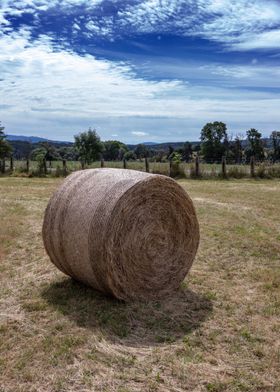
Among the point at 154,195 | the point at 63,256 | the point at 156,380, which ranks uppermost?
the point at 154,195

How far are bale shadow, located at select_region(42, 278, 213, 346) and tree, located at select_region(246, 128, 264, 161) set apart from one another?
48.4m

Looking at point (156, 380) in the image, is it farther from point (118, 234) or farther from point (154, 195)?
point (154, 195)

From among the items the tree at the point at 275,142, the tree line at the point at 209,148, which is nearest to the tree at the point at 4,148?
the tree line at the point at 209,148

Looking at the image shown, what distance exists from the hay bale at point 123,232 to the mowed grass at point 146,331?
30 cm

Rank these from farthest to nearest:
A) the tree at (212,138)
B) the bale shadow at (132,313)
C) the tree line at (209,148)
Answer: the tree at (212,138), the tree line at (209,148), the bale shadow at (132,313)

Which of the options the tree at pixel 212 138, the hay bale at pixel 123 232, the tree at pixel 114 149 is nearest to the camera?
the hay bale at pixel 123 232

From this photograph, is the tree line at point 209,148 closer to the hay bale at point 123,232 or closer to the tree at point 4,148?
the tree at point 4,148

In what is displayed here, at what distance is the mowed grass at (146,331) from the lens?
3980 mm

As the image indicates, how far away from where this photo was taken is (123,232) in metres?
5.71

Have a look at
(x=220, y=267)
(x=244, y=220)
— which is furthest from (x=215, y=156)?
(x=220, y=267)

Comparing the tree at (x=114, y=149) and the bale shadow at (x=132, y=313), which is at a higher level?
the tree at (x=114, y=149)

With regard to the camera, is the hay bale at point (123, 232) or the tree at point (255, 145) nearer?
the hay bale at point (123, 232)

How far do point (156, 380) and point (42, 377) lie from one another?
0.95 metres

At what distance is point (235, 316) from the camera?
534 centimetres
